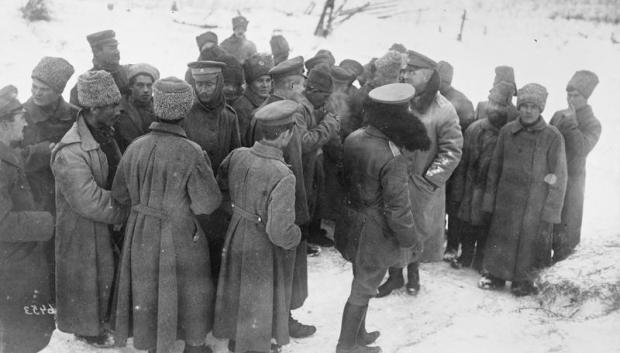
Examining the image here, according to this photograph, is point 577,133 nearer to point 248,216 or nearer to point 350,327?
point 350,327

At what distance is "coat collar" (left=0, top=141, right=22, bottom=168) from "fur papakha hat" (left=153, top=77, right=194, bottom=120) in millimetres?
967

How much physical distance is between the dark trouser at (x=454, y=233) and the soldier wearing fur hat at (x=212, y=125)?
2.98m

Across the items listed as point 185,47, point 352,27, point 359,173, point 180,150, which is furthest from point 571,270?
point 352,27

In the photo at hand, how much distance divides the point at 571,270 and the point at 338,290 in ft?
7.61

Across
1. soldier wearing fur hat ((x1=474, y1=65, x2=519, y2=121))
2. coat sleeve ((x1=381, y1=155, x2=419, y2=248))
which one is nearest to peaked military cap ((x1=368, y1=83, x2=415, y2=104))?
coat sleeve ((x1=381, y1=155, x2=419, y2=248))

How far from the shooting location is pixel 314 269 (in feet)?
19.7

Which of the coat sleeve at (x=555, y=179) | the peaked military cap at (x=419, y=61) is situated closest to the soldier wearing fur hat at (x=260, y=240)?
the peaked military cap at (x=419, y=61)

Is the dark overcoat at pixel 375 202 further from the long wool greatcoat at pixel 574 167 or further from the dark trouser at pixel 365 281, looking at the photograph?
the long wool greatcoat at pixel 574 167

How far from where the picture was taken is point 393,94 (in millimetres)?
3941

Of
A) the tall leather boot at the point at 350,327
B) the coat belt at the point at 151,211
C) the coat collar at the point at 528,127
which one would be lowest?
the tall leather boot at the point at 350,327

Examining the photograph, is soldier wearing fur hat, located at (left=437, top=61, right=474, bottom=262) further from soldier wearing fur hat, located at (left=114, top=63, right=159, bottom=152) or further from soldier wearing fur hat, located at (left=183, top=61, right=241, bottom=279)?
soldier wearing fur hat, located at (left=114, top=63, right=159, bottom=152)

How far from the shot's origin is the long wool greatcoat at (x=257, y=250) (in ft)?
11.8

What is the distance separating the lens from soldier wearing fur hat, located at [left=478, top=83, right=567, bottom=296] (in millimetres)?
5184

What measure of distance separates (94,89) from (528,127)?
3.87m
